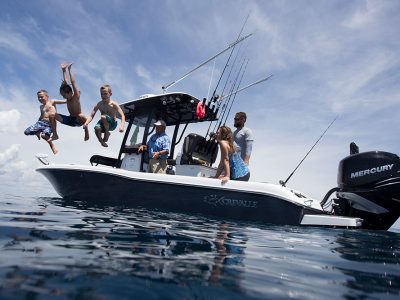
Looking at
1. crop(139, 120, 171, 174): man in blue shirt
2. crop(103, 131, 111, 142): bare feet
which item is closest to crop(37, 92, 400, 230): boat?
crop(139, 120, 171, 174): man in blue shirt

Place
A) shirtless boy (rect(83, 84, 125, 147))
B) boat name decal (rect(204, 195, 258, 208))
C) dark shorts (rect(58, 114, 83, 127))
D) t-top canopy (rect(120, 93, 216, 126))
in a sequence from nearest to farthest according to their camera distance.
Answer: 1. boat name decal (rect(204, 195, 258, 208))
2. shirtless boy (rect(83, 84, 125, 147))
3. dark shorts (rect(58, 114, 83, 127))
4. t-top canopy (rect(120, 93, 216, 126))

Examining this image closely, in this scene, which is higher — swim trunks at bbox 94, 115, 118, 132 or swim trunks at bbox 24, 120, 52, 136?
swim trunks at bbox 94, 115, 118, 132

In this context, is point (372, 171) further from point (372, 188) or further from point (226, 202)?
point (226, 202)

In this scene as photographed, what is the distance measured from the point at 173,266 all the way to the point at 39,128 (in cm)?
614

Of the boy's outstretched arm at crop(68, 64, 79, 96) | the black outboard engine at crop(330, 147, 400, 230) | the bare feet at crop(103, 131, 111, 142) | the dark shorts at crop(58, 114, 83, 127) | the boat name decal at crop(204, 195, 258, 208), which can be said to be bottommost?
the boat name decal at crop(204, 195, 258, 208)

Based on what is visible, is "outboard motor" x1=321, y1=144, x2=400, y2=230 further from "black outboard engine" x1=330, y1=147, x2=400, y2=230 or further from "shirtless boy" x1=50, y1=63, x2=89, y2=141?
"shirtless boy" x1=50, y1=63, x2=89, y2=141

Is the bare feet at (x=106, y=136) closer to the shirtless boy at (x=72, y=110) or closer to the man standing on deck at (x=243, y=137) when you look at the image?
the shirtless boy at (x=72, y=110)

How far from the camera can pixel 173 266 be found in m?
1.86

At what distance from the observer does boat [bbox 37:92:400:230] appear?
16.0ft

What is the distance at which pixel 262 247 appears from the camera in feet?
9.50

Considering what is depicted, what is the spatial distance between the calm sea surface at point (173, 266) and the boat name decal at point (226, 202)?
170cm

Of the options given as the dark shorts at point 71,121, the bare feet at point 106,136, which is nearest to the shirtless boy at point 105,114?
the bare feet at point 106,136

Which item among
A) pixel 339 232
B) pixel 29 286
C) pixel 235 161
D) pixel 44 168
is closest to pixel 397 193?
pixel 339 232

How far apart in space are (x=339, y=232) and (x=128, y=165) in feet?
15.6
